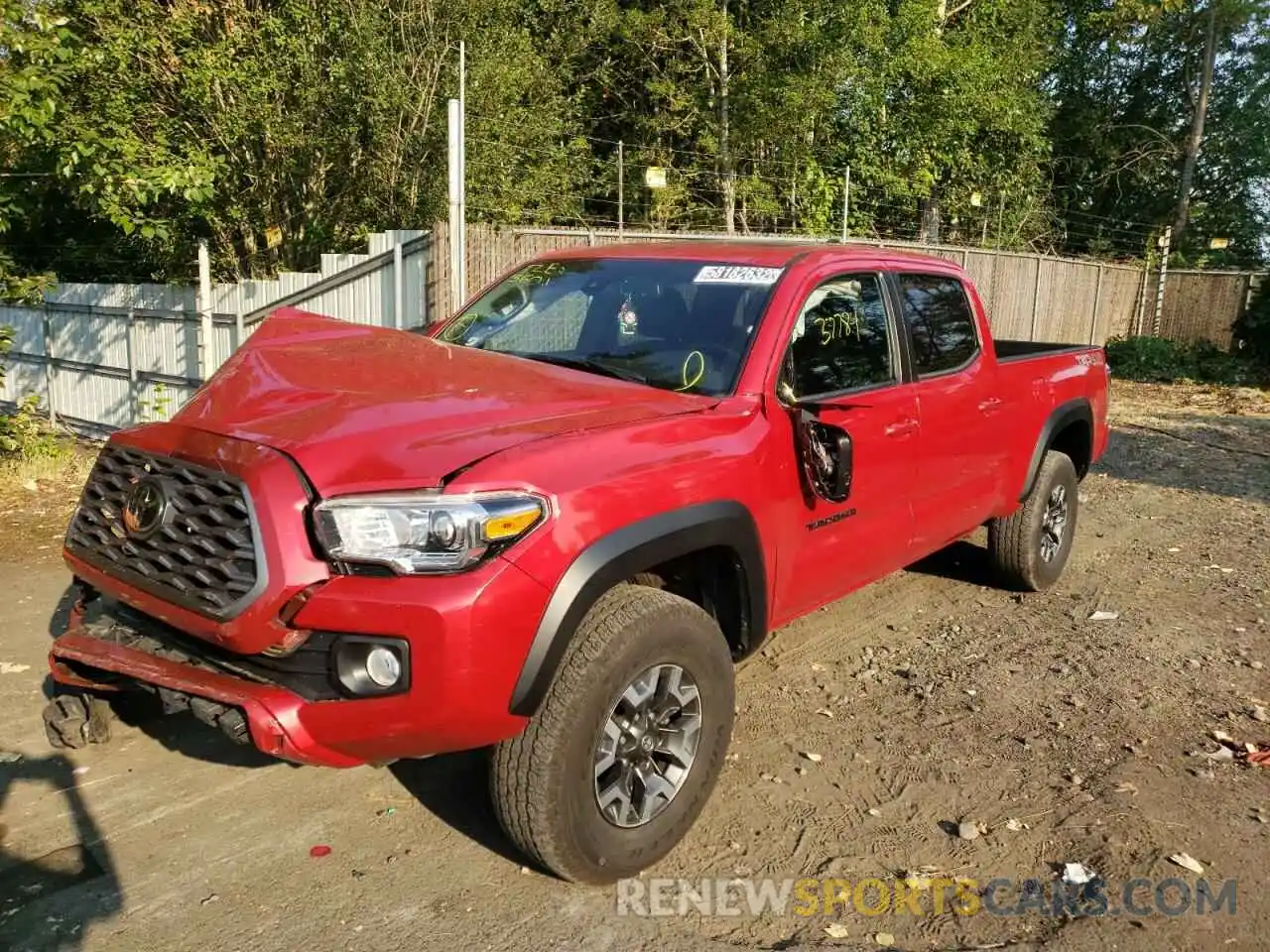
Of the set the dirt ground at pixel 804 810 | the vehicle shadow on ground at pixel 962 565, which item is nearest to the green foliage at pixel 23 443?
the dirt ground at pixel 804 810

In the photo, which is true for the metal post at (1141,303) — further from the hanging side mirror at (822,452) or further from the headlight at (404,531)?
the headlight at (404,531)

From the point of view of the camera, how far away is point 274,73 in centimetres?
1109

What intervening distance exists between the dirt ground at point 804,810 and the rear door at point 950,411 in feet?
2.32

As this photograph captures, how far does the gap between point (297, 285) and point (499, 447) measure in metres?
7.49

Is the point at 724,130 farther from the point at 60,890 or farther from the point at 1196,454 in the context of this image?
the point at 60,890

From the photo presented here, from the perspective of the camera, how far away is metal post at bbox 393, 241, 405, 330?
8742mm

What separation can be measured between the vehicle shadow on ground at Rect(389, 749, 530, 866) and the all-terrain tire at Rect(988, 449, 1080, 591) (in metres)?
3.25

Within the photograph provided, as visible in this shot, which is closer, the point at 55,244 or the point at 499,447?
the point at 499,447

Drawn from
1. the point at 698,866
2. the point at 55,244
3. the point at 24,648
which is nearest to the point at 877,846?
the point at 698,866

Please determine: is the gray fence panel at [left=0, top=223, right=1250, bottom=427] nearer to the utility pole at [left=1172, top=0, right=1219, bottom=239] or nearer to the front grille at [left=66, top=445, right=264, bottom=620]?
the front grille at [left=66, top=445, right=264, bottom=620]

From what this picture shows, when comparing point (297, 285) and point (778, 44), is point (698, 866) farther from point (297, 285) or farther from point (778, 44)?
point (778, 44)

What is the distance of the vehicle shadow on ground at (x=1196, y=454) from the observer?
358 inches

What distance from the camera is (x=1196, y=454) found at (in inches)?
416

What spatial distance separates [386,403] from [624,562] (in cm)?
86
